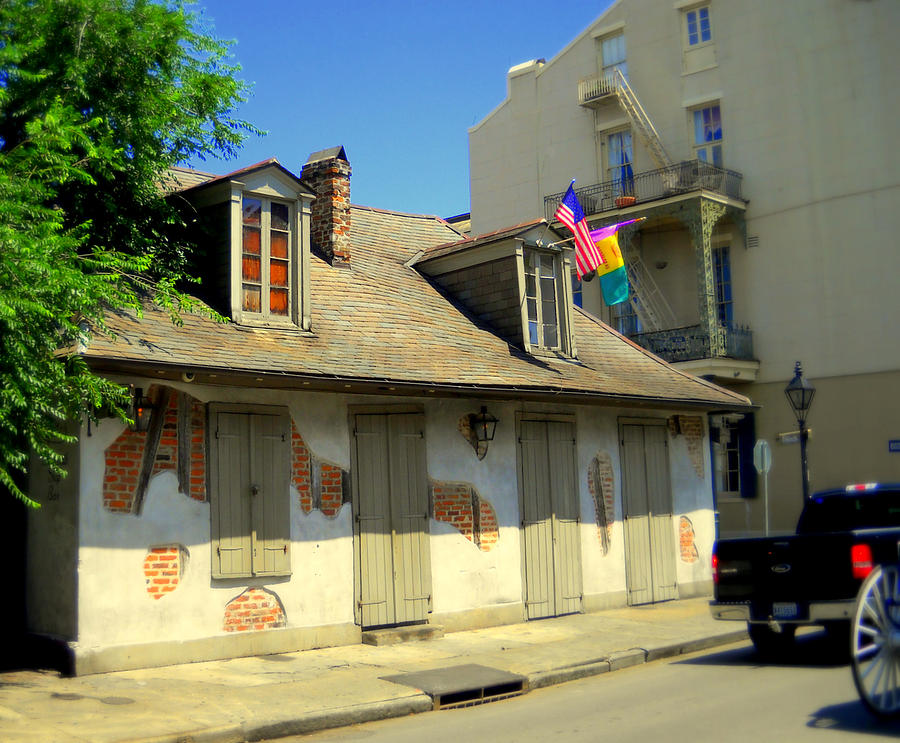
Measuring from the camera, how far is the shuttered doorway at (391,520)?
1191 cm

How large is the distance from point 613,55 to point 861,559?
936 inches

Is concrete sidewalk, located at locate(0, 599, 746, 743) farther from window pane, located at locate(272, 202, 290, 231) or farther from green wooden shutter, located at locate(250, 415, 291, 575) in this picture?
window pane, located at locate(272, 202, 290, 231)

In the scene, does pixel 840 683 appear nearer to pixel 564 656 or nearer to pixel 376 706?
pixel 564 656

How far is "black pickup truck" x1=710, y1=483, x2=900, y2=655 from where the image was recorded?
30.5ft

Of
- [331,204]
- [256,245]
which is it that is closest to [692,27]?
[331,204]

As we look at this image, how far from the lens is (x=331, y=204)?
1507cm

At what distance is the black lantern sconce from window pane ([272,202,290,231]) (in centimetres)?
353

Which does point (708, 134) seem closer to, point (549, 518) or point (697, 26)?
point (697, 26)

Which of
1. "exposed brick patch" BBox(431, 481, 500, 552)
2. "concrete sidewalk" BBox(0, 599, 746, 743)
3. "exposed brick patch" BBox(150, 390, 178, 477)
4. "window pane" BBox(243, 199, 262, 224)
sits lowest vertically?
"concrete sidewalk" BBox(0, 599, 746, 743)

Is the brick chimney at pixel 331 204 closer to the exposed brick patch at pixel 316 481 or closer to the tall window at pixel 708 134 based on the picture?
the exposed brick patch at pixel 316 481

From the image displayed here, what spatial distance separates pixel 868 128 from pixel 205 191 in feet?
62.8

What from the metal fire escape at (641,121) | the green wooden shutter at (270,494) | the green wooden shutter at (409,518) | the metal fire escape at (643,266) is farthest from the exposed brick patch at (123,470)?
the metal fire escape at (641,121)

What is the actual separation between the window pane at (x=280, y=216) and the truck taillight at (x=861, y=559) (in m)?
7.64

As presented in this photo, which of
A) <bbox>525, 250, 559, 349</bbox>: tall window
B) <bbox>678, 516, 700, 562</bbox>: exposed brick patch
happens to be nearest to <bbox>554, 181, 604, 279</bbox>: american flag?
<bbox>525, 250, 559, 349</bbox>: tall window
